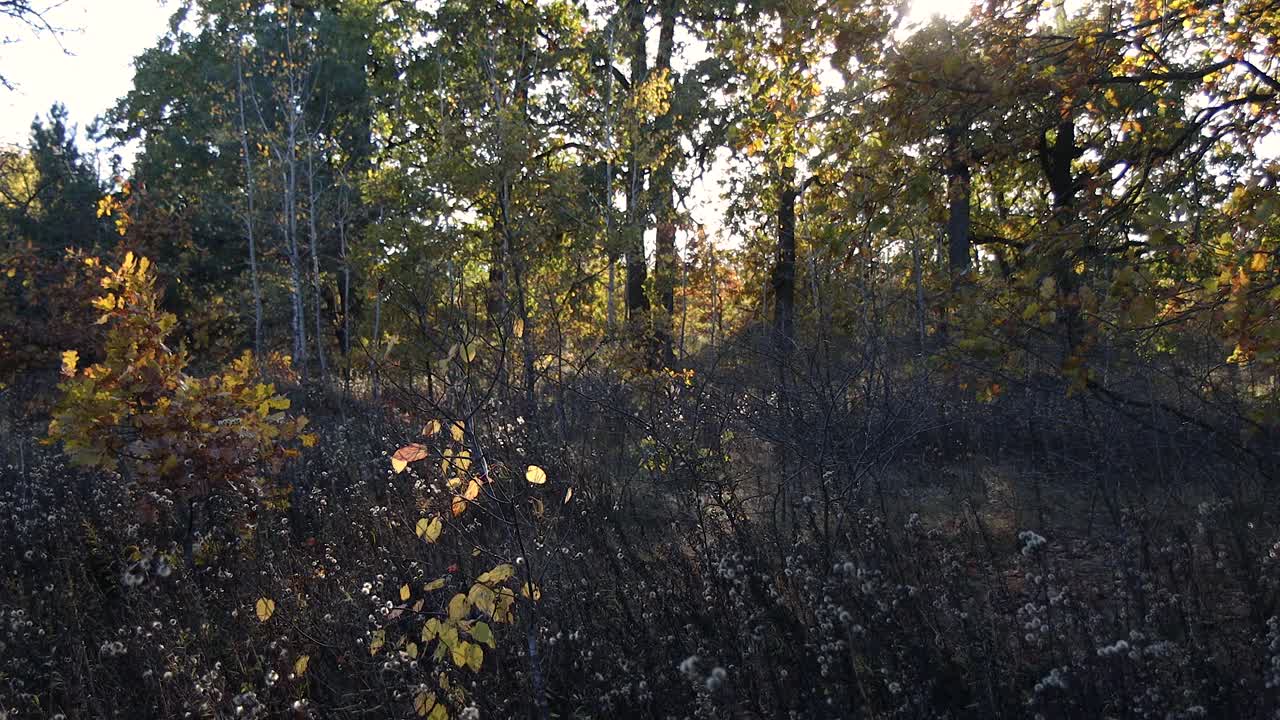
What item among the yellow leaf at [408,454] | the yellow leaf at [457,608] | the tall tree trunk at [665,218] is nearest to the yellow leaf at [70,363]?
the yellow leaf at [408,454]

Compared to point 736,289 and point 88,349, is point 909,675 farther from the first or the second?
point 736,289

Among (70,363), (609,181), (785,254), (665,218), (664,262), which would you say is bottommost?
(70,363)

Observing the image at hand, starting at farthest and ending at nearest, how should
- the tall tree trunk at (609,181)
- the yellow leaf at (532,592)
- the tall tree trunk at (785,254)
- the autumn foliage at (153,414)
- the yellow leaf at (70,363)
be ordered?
the tall tree trunk at (785,254)
the tall tree trunk at (609,181)
the yellow leaf at (70,363)
the autumn foliage at (153,414)
the yellow leaf at (532,592)

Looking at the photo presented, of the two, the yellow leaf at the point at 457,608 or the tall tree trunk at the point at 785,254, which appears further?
the tall tree trunk at the point at 785,254

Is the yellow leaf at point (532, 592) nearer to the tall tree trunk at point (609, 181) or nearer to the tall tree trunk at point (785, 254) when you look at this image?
the tall tree trunk at point (609, 181)

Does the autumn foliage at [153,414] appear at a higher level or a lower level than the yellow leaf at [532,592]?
higher

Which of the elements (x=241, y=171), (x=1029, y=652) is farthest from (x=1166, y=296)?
(x=241, y=171)

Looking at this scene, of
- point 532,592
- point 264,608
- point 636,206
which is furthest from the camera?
point 636,206

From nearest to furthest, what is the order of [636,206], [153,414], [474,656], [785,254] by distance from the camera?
[474,656] → [153,414] → [636,206] → [785,254]

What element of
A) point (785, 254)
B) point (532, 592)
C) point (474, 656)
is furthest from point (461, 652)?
point (785, 254)

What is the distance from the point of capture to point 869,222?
13.1 ft

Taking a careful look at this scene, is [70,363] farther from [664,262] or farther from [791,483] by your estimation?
[664,262]

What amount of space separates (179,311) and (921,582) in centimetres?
2273

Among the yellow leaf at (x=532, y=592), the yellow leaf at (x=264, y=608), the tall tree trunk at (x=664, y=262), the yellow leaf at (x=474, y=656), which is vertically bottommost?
the yellow leaf at (x=264, y=608)
